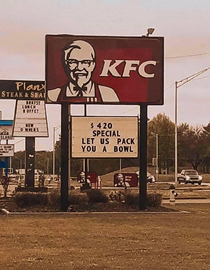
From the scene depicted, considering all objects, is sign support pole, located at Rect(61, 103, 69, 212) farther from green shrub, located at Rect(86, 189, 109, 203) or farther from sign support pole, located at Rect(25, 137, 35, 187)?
sign support pole, located at Rect(25, 137, 35, 187)

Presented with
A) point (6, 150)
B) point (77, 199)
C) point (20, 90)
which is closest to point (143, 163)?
point (77, 199)

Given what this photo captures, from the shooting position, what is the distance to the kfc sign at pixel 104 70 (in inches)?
828

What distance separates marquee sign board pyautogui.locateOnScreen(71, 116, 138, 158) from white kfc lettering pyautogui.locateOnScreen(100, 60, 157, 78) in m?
1.66

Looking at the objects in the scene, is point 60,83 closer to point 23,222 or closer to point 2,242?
point 23,222

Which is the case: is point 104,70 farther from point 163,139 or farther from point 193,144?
point 193,144

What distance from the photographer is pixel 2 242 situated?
12.7 metres

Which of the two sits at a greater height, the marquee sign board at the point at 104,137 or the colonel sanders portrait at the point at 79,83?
the colonel sanders portrait at the point at 79,83

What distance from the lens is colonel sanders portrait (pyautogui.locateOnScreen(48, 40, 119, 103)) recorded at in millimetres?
21016

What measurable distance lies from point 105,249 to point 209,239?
2937mm

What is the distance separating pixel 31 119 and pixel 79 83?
501 inches

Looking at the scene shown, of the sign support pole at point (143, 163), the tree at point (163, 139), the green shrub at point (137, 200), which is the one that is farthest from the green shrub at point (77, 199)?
the tree at point (163, 139)

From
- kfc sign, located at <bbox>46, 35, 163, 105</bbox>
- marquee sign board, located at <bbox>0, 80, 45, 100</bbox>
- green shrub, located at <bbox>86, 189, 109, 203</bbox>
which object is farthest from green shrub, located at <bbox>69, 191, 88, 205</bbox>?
marquee sign board, located at <bbox>0, 80, 45, 100</bbox>

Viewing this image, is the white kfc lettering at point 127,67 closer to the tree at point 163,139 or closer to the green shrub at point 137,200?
the green shrub at point 137,200

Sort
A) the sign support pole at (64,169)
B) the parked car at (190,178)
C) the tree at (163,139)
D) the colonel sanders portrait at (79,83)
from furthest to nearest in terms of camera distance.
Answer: the tree at (163,139), the parked car at (190,178), the colonel sanders portrait at (79,83), the sign support pole at (64,169)
